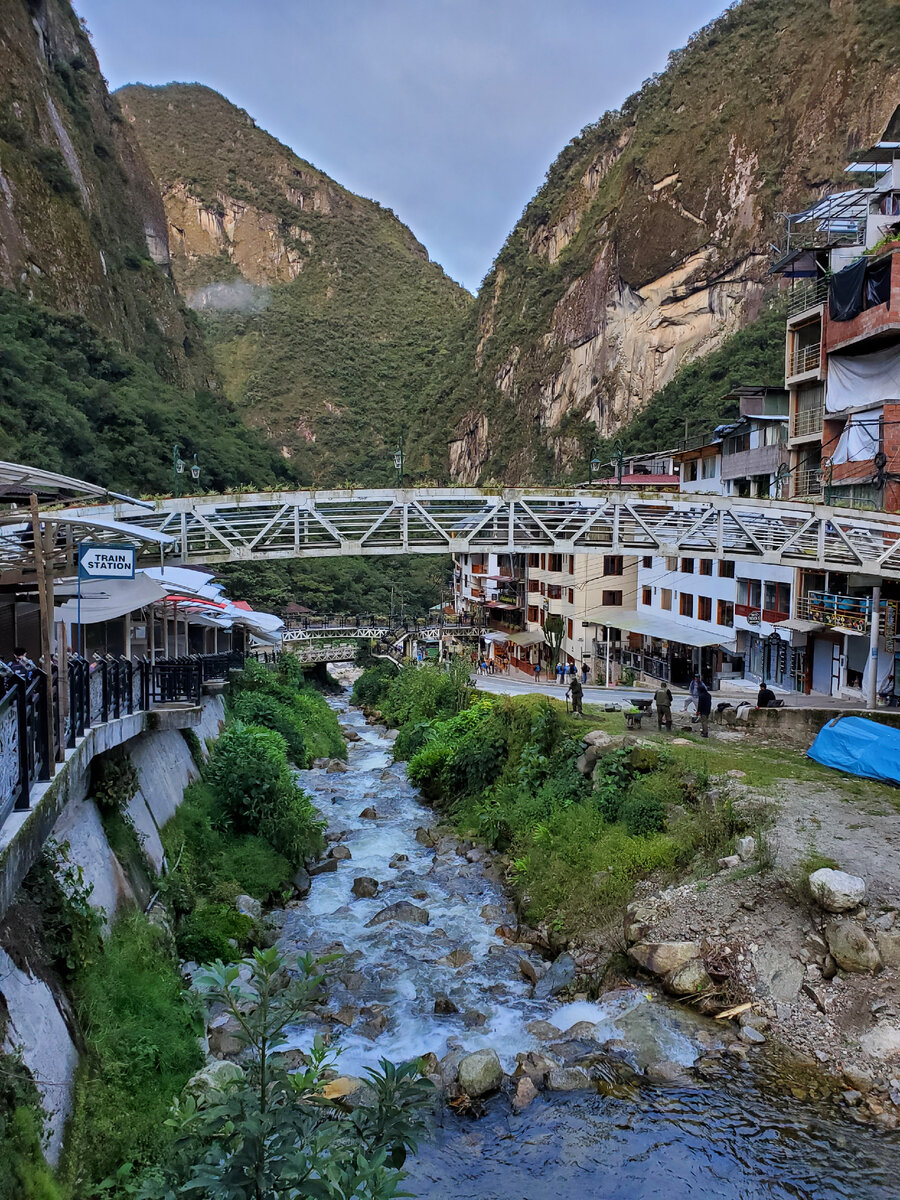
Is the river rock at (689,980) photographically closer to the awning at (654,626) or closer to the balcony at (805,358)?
the awning at (654,626)

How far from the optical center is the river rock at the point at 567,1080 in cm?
1048

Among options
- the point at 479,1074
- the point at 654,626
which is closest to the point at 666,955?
the point at 479,1074

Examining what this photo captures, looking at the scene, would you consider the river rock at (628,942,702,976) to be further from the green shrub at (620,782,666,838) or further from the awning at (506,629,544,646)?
the awning at (506,629,544,646)

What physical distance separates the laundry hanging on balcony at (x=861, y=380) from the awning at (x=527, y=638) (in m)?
20.1

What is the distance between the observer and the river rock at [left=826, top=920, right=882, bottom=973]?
11.3m

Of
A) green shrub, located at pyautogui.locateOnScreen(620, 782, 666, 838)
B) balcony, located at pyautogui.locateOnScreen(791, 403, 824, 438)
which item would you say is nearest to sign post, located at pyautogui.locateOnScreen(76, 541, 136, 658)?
green shrub, located at pyautogui.locateOnScreen(620, 782, 666, 838)

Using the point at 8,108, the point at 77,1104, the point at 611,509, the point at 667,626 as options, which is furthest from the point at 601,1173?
the point at 8,108

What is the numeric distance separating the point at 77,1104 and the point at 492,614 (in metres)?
46.7

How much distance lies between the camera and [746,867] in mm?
13805

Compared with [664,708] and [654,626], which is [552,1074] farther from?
[654,626]

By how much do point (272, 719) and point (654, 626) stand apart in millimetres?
15817

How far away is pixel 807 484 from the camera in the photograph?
103 feet

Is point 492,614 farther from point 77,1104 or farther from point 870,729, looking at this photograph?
point 77,1104

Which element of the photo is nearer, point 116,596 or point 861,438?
point 116,596
